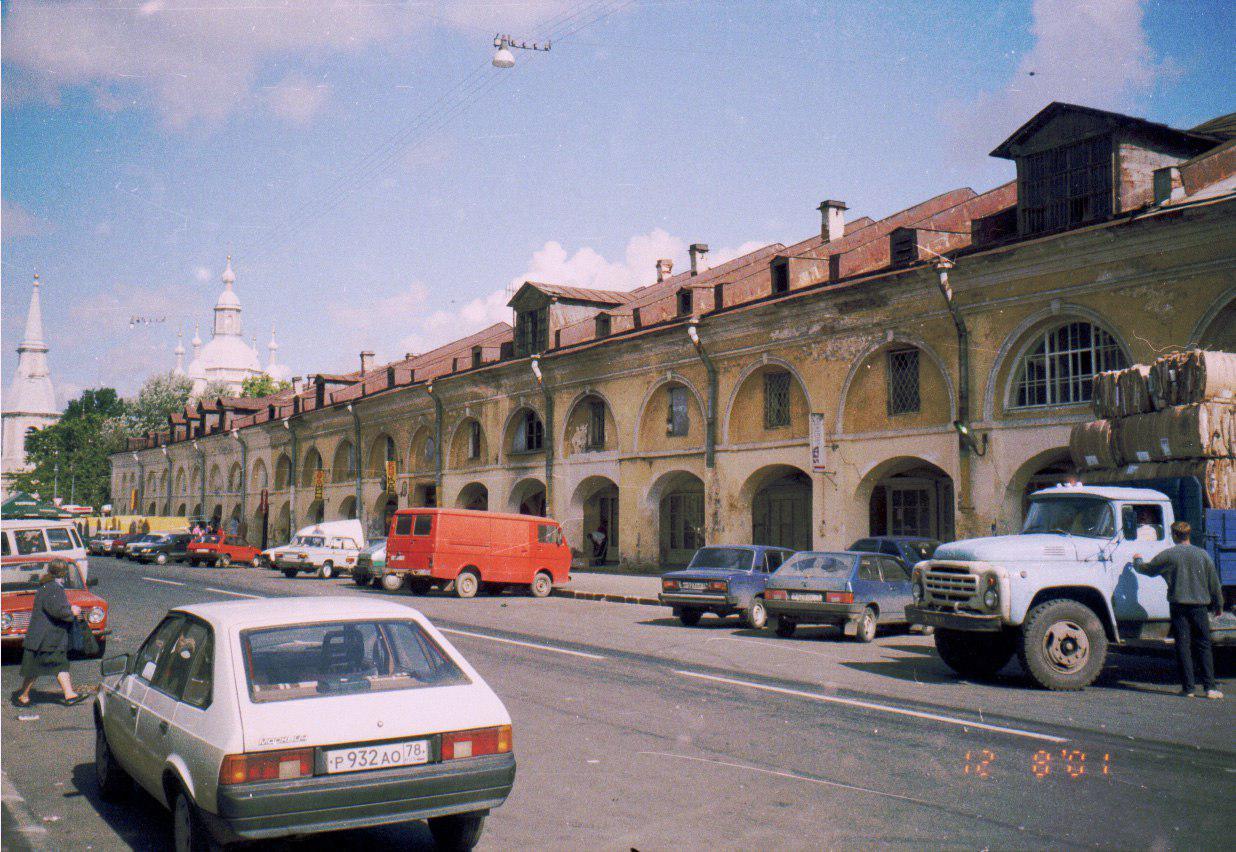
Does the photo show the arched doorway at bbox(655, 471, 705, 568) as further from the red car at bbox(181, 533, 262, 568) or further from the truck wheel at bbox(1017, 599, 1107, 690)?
the truck wheel at bbox(1017, 599, 1107, 690)

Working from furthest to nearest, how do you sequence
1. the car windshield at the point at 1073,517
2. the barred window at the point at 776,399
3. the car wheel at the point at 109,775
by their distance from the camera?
the barred window at the point at 776,399
the car windshield at the point at 1073,517
the car wheel at the point at 109,775

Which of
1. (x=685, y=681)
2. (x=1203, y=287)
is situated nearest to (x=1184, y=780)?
(x=685, y=681)

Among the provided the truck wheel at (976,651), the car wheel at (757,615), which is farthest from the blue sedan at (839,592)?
the truck wheel at (976,651)

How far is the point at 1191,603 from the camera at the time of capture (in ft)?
34.2

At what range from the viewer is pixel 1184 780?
23.1 feet

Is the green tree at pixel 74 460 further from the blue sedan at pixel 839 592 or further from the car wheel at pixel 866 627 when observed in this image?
the car wheel at pixel 866 627

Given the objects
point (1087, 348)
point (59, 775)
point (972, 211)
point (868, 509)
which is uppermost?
point (972, 211)

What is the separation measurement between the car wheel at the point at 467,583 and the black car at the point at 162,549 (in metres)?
26.0

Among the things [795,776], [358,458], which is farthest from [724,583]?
[358,458]

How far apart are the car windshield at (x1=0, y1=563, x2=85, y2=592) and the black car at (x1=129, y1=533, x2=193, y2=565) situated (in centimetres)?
3160

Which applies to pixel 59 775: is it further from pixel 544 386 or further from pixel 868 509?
pixel 544 386

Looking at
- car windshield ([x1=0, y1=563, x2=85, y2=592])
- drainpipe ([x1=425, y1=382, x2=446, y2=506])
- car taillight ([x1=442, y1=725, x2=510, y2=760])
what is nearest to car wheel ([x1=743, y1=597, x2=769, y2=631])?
car windshield ([x1=0, y1=563, x2=85, y2=592])

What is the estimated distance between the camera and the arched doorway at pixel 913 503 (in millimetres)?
26672

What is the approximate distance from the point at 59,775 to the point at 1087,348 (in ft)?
63.3
